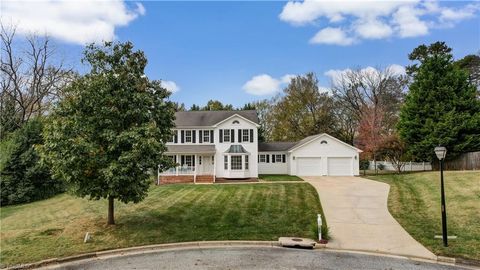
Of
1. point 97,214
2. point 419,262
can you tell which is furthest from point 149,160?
point 419,262

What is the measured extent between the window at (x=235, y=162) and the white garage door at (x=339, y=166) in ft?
28.4

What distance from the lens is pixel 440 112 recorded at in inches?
1139


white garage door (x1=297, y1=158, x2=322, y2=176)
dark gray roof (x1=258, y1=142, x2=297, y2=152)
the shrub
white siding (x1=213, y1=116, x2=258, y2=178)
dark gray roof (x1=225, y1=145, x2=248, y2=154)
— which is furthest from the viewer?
dark gray roof (x1=258, y1=142, x2=297, y2=152)

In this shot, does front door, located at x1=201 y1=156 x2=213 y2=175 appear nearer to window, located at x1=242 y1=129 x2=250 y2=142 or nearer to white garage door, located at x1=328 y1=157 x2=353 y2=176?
window, located at x1=242 y1=129 x2=250 y2=142

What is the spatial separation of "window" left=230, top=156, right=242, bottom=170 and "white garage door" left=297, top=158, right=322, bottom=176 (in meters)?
6.21

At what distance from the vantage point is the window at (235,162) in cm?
3067

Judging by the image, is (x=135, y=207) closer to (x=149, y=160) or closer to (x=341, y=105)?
(x=149, y=160)

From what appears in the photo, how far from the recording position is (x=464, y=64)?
41.4 metres

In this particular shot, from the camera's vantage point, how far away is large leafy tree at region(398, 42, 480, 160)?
2781cm

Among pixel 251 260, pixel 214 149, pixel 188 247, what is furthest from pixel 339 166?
pixel 251 260

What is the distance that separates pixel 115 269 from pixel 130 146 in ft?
16.2

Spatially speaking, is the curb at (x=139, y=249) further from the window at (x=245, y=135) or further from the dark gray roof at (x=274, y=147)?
the dark gray roof at (x=274, y=147)

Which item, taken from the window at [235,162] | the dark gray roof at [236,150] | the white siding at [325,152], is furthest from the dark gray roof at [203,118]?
the white siding at [325,152]

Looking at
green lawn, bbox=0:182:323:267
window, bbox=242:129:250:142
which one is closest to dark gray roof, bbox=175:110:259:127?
window, bbox=242:129:250:142
